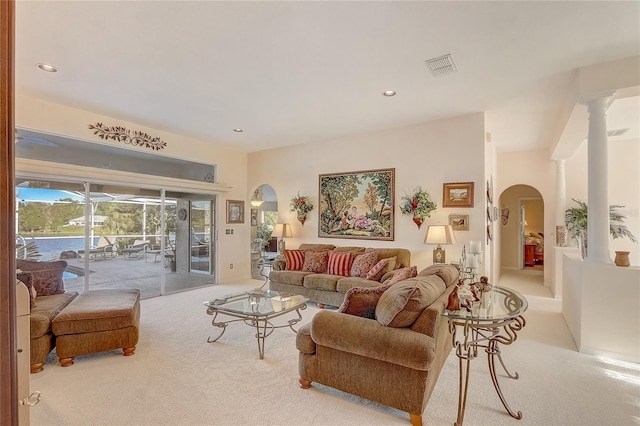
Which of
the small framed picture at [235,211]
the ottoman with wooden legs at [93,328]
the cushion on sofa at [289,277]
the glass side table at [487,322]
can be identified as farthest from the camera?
the small framed picture at [235,211]

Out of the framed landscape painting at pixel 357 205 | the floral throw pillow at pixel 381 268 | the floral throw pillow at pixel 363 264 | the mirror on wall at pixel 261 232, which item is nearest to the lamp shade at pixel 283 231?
the framed landscape painting at pixel 357 205

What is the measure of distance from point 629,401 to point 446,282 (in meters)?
1.60

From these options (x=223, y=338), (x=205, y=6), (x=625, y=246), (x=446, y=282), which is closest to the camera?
(x=205, y=6)

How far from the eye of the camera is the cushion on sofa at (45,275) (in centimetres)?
368

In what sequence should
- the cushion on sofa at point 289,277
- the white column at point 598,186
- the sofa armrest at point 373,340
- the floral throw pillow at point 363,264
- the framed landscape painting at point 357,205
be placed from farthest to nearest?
the framed landscape painting at point 357,205
the cushion on sofa at point 289,277
the floral throw pillow at point 363,264
the white column at point 598,186
the sofa armrest at point 373,340

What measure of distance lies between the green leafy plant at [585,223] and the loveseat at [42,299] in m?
7.98

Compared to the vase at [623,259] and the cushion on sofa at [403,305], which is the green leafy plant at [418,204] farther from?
the cushion on sofa at [403,305]

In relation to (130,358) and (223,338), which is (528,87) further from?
(130,358)

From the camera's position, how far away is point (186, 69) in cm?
329

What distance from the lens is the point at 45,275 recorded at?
12.3ft

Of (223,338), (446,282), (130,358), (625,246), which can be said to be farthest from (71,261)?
→ (625,246)

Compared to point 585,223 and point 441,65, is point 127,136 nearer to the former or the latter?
point 441,65

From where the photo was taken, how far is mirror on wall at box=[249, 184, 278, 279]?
7.73 m

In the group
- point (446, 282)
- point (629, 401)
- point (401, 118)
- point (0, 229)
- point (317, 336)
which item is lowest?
point (629, 401)
